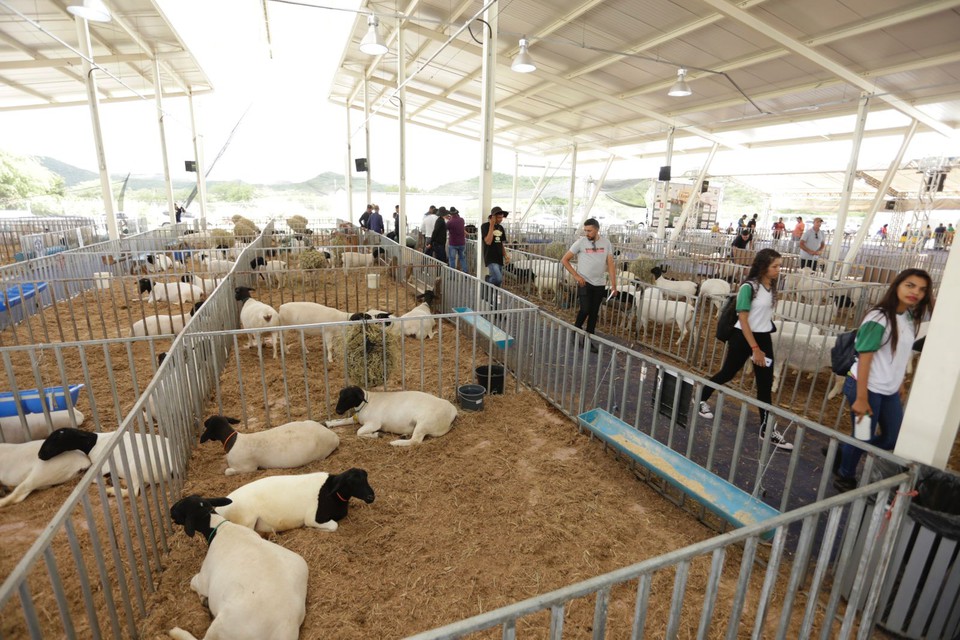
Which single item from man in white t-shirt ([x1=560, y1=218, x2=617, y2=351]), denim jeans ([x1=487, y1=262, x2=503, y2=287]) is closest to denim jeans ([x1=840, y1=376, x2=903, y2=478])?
man in white t-shirt ([x1=560, y1=218, x2=617, y2=351])

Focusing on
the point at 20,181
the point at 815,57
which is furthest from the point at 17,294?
the point at 20,181

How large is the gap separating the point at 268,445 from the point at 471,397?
219 cm

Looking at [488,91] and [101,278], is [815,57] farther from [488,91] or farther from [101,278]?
[101,278]

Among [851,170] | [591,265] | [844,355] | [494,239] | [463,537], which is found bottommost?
[463,537]

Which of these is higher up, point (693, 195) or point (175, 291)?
point (693, 195)

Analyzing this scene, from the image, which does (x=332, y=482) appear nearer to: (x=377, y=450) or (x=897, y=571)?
(x=377, y=450)

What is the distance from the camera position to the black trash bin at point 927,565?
244 cm

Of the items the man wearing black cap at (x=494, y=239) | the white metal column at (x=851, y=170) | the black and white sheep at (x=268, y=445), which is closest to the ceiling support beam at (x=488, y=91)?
the man wearing black cap at (x=494, y=239)

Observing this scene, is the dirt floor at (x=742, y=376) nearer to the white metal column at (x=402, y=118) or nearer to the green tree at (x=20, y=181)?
the white metal column at (x=402, y=118)

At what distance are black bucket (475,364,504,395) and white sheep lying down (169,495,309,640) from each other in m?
3.26

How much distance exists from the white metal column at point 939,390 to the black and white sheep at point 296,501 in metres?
3.41

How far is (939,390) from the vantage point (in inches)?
103

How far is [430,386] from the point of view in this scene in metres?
6.20

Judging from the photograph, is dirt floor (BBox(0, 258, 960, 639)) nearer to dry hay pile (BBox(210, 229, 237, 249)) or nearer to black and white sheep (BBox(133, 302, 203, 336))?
black and white sheep (BBox(133, 302, 203, 336))
